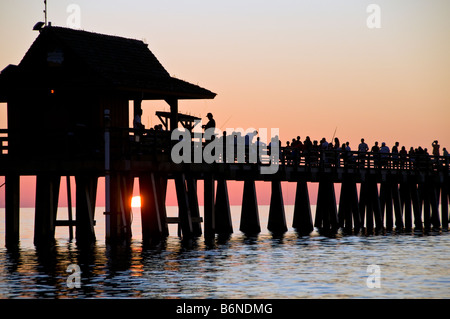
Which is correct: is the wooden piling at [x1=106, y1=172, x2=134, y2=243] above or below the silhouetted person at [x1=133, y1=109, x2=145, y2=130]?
below

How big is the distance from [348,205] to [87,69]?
57.6 feet

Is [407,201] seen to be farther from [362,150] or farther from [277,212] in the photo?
[277,212]

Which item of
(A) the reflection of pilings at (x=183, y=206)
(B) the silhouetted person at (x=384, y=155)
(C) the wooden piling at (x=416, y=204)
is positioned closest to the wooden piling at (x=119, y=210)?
(A) the reflection of pilings at (x=183, y=206)

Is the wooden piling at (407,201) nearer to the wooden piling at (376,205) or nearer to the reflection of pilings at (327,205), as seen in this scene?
the wooden piling at (376,205)

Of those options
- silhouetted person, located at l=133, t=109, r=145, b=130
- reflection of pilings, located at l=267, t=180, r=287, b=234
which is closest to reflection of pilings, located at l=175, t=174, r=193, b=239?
silhouetted person, located at l=133, t=109, r=145, b=130

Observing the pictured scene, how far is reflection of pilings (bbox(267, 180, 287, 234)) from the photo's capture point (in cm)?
4844

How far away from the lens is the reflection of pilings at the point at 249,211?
47.7 m

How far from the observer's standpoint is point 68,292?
25.4 m

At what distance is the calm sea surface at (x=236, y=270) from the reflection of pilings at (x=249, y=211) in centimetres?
546

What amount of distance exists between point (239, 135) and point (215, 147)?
2185 mm

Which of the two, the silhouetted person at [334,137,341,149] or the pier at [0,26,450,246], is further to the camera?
the silhouetted person at [334,137,341,149]

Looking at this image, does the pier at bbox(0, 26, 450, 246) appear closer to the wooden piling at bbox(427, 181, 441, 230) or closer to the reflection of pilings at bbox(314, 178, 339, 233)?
the reflection of pilings at bbox(314, 178, 339, 233)

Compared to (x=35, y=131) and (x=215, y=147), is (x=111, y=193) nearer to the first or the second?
(x=35, y=131)

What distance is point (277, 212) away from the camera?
49500 mm
